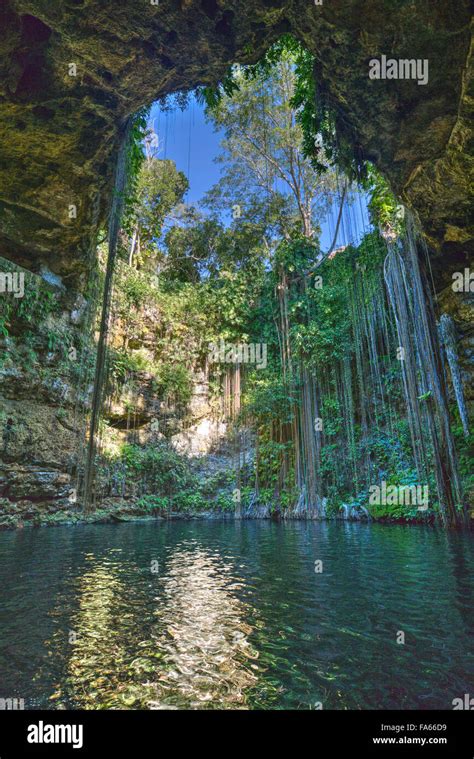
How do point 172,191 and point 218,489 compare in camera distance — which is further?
point 172,191

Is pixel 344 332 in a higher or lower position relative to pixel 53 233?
lower

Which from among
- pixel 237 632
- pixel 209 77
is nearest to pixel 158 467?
pixel 209 77

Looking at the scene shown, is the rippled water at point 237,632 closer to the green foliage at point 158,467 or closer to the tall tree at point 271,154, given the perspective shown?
the green foliage at point 158,467

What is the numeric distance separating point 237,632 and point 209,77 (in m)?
8.37

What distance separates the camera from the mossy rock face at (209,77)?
578 centimetres

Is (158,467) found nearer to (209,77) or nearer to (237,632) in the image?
(209,77)

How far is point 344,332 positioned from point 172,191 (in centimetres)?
1133

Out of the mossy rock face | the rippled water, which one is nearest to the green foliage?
the mossy rock face

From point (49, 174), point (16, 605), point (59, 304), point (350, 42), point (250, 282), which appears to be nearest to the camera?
point (16, 605)

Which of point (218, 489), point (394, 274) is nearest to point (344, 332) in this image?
point (394, 274)

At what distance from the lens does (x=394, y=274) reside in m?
8.98

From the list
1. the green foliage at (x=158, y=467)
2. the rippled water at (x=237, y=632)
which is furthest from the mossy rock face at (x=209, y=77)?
the green foliage at (x=158, y=467)
